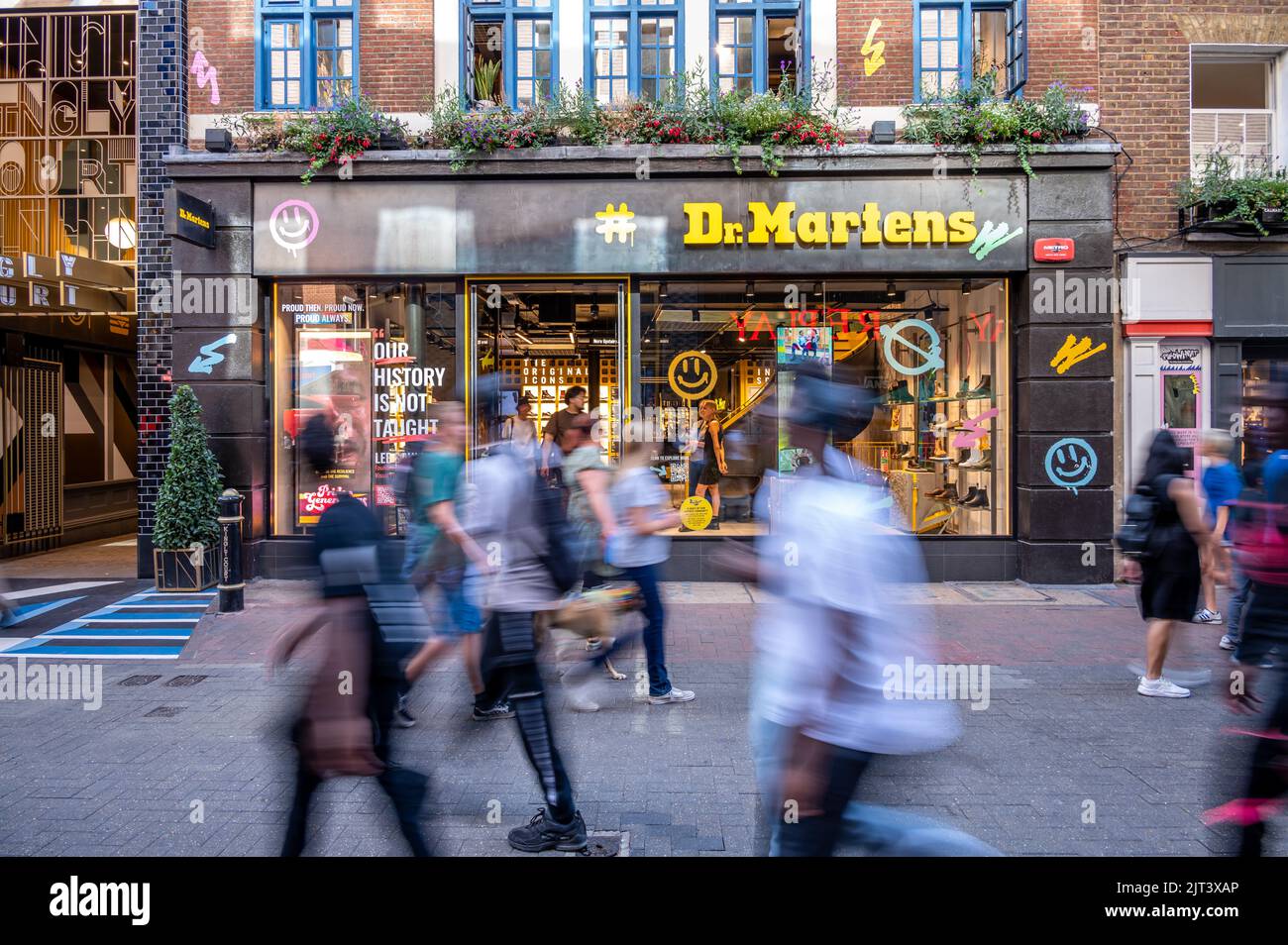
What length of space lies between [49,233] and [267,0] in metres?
5.78

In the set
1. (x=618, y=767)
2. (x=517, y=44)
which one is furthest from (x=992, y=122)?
(x=618, y=767)

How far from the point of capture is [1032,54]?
1081cm

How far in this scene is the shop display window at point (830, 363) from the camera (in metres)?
11.1

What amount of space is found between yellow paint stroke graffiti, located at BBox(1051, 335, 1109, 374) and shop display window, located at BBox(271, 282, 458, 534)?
303 inches

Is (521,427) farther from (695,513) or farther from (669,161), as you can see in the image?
(669,161)

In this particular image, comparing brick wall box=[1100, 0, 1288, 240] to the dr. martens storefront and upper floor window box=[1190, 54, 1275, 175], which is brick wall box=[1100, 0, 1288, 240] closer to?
upper floor window box=[1190, 54, 1275, 175]

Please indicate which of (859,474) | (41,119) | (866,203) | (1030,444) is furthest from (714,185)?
(41,119)

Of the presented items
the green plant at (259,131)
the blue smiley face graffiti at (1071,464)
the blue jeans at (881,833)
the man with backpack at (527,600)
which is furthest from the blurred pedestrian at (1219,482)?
the green plant at (259,131)

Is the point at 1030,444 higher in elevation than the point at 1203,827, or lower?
higher

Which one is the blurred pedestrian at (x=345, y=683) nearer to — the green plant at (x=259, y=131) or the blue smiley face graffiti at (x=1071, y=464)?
the green plant at (x=259, y=131)

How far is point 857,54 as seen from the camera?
10.9 metres

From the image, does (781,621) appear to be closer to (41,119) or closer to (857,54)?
(857,54)

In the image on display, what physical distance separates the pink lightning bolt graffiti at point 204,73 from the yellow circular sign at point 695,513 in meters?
8.15
